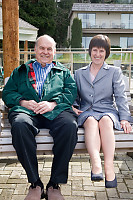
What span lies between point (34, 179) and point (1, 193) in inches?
34.8

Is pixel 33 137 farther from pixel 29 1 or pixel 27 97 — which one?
pixel 29 1

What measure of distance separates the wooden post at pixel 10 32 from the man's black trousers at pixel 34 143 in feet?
6.62

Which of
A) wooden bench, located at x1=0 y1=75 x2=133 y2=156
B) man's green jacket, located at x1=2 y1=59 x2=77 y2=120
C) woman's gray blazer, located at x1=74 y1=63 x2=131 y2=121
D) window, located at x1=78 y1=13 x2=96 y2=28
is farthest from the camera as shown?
window, located at x1=78 y1=13 x2=96 y2=28

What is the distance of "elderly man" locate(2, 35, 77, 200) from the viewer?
7.16 feet

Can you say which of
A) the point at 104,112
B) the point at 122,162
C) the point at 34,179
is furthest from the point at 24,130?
the point at 122,162

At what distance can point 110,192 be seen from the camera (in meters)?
2.91

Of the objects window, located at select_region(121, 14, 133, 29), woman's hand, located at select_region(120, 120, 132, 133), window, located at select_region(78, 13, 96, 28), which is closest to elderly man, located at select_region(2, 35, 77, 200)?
woman's hand, located at select_region(120, 120, 132, 133)

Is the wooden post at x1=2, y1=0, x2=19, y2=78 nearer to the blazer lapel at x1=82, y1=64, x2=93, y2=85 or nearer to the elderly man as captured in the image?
the elderly man

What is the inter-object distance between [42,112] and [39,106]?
62 mm

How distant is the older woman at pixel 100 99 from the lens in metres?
2.32

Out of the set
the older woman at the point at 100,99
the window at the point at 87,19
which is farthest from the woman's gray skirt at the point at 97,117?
the window at the point at 87,19

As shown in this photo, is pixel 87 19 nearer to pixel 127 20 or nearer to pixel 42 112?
pixel 127 20

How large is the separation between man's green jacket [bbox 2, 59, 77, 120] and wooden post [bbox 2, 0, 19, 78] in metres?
1.46

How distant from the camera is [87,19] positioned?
3331 centimetres
